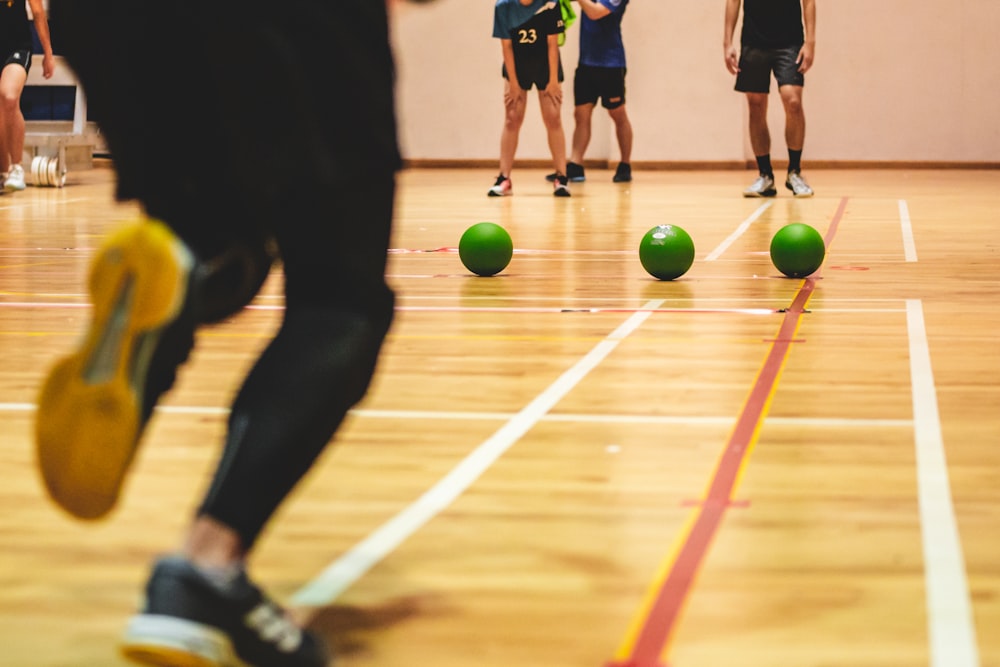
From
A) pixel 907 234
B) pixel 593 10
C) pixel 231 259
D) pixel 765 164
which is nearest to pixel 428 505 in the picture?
pixel 231 259

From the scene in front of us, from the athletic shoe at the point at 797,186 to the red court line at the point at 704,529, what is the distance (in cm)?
710

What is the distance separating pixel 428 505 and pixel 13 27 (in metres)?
9.50

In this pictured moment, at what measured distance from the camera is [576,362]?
3.88 meters

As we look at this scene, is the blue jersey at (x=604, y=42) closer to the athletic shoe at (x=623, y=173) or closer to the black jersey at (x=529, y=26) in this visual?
the athletic shoe at (x=623, y=173)

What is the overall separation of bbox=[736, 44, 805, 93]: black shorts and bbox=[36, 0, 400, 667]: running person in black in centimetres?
907

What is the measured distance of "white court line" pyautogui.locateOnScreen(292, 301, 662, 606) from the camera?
6.69 ft

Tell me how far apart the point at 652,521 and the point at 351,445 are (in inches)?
30.6

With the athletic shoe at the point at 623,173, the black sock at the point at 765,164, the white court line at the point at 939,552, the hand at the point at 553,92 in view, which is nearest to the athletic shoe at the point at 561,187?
the hand at the point at 553,92

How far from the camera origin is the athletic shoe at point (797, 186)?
10964mm

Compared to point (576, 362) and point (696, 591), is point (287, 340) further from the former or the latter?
point (576, 362)

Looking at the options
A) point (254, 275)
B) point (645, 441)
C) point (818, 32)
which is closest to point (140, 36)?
point (254, 275)

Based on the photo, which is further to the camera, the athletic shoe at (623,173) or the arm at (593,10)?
the athletic shoe at (623,173)

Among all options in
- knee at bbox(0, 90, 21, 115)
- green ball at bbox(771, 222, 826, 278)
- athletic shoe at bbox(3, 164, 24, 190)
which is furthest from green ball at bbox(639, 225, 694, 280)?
athletic shoe at bbox(3, 164, 24, 190)

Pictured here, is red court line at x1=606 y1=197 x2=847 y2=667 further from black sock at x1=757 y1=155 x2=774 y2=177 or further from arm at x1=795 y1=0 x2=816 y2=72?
black sock at x1=757 y1=155 x2=774 y2=177
